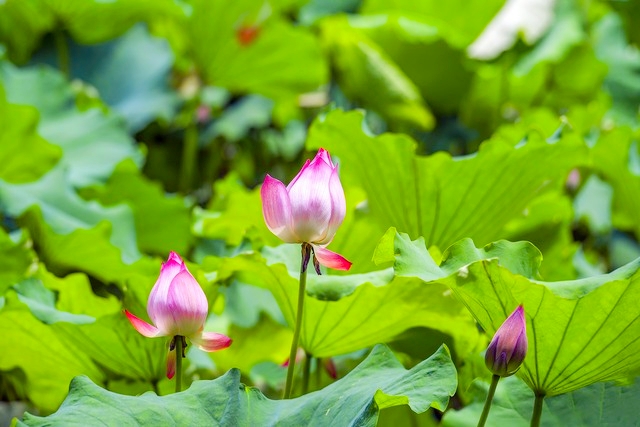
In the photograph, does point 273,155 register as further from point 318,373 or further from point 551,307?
point 551,307

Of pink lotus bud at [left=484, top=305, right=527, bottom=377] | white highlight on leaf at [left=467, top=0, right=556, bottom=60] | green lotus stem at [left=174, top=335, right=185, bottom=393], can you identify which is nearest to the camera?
pink lotus bud at [left=484, top=305, right=527, bottom=377]

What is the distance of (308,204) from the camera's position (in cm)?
81

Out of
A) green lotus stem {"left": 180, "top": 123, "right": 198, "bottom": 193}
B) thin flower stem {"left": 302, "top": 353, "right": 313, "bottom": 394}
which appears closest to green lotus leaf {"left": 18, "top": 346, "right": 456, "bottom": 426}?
thin flower stem {"left": 302, "top": 353, "right": 313, "bottom": 394}

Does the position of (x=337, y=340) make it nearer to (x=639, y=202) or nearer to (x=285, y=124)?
(x=639, y=202)

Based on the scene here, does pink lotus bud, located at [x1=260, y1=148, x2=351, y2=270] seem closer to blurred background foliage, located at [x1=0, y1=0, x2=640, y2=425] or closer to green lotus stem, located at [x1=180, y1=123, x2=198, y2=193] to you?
blurred background foliage, located at [x1=0, y1=0, x2=640, y2=425]

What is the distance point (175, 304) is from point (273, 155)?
152cm

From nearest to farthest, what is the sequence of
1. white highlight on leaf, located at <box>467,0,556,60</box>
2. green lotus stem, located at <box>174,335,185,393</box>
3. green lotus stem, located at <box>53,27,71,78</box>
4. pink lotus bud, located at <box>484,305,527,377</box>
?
pink lotus bud, located at <box>484,305,527,377</box>
green lotus stem, located at <box>174,335,185,393</box>
white highlight on leaf, located at <box>467,0,556,60</box>
green lotus stem, located at <box>53,27,71,78</box>

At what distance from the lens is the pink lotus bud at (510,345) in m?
0.74

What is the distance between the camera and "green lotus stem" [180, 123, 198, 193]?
212cm

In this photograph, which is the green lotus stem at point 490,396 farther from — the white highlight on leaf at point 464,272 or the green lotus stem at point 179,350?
the green lotus stem at point 179,350

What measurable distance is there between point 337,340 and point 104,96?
4.19 ft

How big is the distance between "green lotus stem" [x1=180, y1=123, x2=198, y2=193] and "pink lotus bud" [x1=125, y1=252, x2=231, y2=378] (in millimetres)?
1313

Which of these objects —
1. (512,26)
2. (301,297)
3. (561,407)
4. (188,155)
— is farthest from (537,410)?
(188,155)

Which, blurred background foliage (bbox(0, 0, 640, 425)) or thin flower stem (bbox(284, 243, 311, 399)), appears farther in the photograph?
blurred background foliage (bbox(0, 0, 640, 425))
